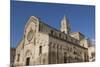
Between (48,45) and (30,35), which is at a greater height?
(30,35)

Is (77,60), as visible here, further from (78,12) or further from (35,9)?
(35,9)

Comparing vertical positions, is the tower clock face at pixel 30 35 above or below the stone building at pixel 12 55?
above

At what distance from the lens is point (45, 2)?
2.46m

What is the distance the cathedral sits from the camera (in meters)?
2.36

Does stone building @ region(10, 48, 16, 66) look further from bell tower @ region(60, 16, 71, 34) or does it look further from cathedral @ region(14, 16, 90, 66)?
bell tower @ region(60, 16, 71, 34)

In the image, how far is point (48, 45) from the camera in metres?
2.45

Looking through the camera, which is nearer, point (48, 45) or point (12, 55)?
point (12, 55)

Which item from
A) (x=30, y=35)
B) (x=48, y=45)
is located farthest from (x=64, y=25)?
(x=30, y=35)

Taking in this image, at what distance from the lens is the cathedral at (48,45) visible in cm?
236

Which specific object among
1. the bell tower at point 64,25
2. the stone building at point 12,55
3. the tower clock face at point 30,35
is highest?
the bell tower at point 64,25

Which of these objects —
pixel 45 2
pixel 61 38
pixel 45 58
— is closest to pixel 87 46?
pixel 61 38

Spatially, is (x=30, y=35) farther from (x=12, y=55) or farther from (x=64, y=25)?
(x=64, y=25)

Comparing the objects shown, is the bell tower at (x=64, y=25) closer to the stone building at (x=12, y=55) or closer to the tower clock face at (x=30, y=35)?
the tower clock face at (x=30, y=35)

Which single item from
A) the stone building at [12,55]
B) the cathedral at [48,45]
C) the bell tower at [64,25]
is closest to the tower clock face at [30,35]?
the cathedral at [48,45]
